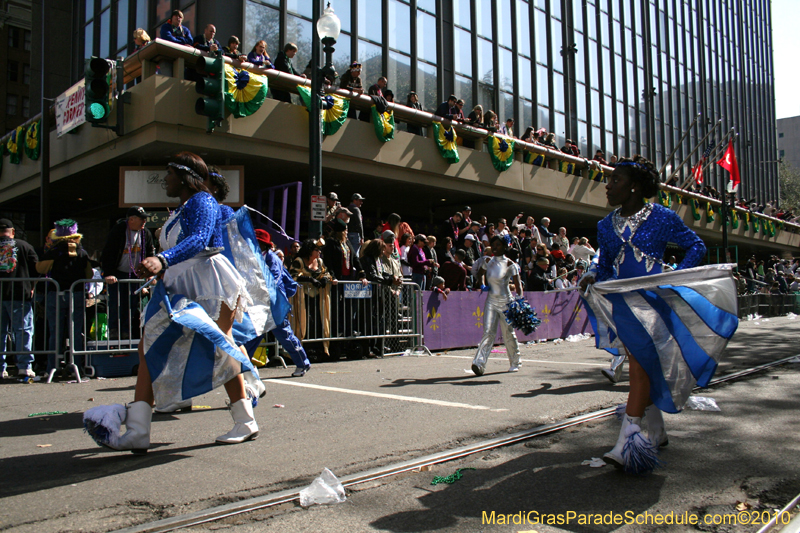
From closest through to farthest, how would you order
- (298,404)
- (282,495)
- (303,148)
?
(282,495), (298,404), (303,148)

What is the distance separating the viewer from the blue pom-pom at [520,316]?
863 centimetres

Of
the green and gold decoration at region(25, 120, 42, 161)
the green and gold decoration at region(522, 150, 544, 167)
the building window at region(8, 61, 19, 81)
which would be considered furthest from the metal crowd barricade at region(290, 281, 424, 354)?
the building window at region(8, 61, 19, 81)

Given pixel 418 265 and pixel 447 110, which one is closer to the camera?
pixel 418 265

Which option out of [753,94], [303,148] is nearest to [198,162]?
[303,148]

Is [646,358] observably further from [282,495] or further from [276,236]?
[276,236]

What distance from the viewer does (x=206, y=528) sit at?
2.88 m

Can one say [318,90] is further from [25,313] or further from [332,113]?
[25,313]

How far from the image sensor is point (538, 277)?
15547 millimetres

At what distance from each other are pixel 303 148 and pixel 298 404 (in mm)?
10482

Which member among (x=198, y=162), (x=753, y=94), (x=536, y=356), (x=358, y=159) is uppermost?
(x=753, y=94)

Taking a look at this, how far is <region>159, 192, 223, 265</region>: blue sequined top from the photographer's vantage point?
3.98 metres

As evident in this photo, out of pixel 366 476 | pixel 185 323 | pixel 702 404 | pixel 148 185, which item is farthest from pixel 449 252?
pixel 366 476

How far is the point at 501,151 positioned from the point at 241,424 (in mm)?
17336

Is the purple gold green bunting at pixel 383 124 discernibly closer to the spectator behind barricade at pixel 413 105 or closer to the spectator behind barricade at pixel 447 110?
the spectator behind barricade at pixel 413 105
